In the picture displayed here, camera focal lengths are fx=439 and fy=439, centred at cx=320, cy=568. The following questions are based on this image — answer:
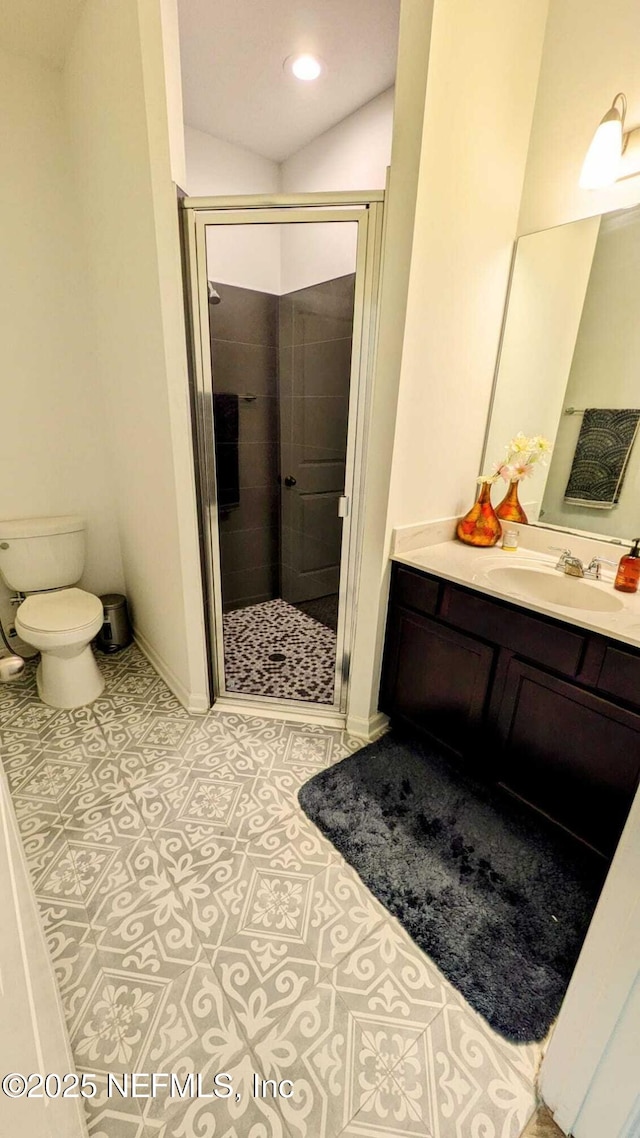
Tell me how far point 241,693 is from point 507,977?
1437 mm

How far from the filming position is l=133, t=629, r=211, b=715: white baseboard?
2.06 m

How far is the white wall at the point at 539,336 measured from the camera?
1.64m

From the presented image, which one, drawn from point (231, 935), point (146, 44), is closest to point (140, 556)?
point (231, 935)

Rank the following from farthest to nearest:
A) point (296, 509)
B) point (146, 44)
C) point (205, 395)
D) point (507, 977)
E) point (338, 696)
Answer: point (296, 509) → point (338, 696) → point (205, 395) → point (146, 44) → point (507, 977)

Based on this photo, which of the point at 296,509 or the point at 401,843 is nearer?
the point at 401,843

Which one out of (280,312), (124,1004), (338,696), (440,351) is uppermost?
(280,312)

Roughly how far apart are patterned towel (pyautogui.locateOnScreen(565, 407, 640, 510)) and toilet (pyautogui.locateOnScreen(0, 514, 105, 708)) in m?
2.16

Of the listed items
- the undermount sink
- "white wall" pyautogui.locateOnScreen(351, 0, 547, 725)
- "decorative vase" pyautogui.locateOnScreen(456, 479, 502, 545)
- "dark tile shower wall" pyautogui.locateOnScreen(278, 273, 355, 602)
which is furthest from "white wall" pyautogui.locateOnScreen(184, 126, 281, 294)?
the undermount sink

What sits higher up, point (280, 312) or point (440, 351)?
point (280, 312)

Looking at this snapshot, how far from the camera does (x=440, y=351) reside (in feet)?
5.18

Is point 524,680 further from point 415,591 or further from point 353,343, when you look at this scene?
point 353,343

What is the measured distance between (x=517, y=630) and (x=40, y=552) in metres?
2.19

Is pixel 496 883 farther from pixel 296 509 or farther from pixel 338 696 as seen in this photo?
pixel 296 509

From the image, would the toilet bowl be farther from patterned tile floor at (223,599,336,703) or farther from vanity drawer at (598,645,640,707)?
vanity drawer at (598,645,640,707)
